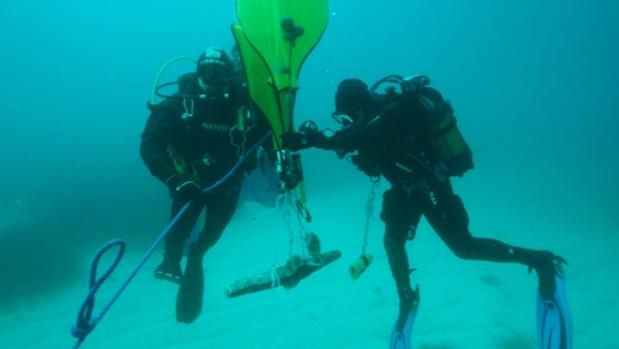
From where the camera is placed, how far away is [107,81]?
297 feet

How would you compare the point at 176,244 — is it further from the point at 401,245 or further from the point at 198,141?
the point at 401,245

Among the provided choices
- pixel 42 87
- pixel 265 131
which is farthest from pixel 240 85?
pixel 42 87

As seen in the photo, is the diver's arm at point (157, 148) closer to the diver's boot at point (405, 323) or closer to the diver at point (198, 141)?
the diver at point (198, 141)

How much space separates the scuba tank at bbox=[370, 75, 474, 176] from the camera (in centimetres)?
456

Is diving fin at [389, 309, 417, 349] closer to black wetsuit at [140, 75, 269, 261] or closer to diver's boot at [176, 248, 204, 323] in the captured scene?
diver's boot at [176, 248, 204, 323]

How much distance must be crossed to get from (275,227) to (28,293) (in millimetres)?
7352

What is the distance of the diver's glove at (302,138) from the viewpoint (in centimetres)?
368

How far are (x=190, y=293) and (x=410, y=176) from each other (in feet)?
9.76

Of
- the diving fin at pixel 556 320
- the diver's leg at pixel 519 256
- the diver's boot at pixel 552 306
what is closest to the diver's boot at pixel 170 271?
the diver's leg at pixel 519 256

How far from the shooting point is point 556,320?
4809 mm

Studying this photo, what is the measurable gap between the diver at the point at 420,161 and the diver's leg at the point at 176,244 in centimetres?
212

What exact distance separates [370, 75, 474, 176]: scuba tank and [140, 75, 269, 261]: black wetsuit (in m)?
1.71

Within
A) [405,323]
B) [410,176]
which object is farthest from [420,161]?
[405,323]

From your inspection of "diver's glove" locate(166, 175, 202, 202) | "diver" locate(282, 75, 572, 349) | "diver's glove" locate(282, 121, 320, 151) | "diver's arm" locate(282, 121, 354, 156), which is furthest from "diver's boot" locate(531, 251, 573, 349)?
"diver's glove" locate(166, 175, 202, 202)
